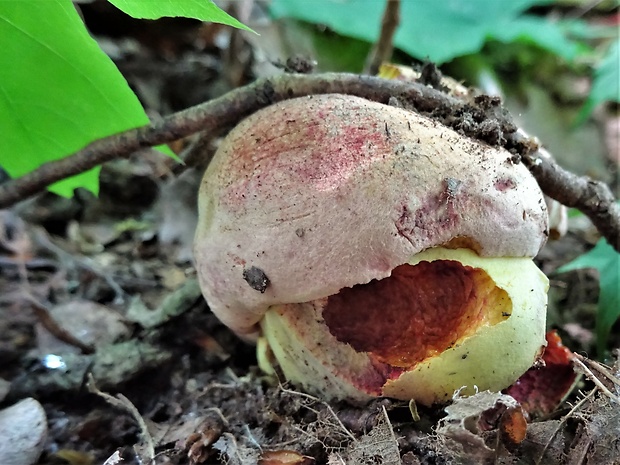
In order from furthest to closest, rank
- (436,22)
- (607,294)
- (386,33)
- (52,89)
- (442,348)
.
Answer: (436,22)
(386,33)
(607,294)
(52,89)
(442,348)

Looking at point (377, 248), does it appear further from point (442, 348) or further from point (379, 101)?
point (379, 101)

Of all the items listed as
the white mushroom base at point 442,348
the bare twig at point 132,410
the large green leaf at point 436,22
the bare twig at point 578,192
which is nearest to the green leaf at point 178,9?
the white mushroom base at point 442,348

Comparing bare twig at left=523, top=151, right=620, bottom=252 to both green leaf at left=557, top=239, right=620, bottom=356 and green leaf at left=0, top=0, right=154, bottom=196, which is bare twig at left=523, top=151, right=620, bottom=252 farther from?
green leaf at left=0, top=0, right=154, bottom=196

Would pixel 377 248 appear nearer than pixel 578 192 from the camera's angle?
Yes

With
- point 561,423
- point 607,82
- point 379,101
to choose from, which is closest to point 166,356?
point 379,101

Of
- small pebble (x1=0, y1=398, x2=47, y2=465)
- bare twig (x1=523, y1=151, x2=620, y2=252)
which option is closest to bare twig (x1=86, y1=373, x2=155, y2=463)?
small pebble (x1=0, y1=398, x2=47, y2=465)

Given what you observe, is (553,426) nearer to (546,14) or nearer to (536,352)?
(536,352)
